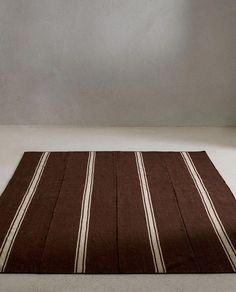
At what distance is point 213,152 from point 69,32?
57.8 inches

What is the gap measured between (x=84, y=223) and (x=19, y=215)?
0.34m

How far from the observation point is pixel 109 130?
410 cm

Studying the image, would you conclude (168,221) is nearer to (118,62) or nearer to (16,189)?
(16,189)

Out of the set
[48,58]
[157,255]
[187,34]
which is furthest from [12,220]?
[187,34]

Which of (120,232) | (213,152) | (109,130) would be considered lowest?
(120,232)

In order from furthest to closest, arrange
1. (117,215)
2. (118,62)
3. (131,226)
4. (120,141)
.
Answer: (118,62)
(120,141)
(117,215)
(131,226)

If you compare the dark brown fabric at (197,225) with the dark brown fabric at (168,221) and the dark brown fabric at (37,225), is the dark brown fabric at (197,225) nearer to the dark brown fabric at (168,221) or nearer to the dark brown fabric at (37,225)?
the dark brown fabric at (168,221)

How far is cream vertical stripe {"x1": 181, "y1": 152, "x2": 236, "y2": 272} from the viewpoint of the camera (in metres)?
2.18

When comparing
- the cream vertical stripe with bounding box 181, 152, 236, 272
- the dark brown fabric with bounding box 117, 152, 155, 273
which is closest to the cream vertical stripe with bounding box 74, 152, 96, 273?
the dark brown fabric with bounding box 117, 152, 155, 273

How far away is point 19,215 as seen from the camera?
2539mm

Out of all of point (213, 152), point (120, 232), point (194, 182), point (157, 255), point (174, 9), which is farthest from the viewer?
point (174, 9)

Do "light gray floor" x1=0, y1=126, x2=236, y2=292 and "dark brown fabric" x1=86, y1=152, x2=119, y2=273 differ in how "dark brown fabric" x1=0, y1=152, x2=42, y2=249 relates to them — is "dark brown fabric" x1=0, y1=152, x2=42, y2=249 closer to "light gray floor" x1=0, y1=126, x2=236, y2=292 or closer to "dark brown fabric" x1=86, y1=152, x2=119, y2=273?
"light gray floor" x1=0, y1=126, x2=236, y2=292

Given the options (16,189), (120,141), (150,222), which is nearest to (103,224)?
(150,222)

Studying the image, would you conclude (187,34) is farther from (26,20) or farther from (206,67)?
(26,20)
